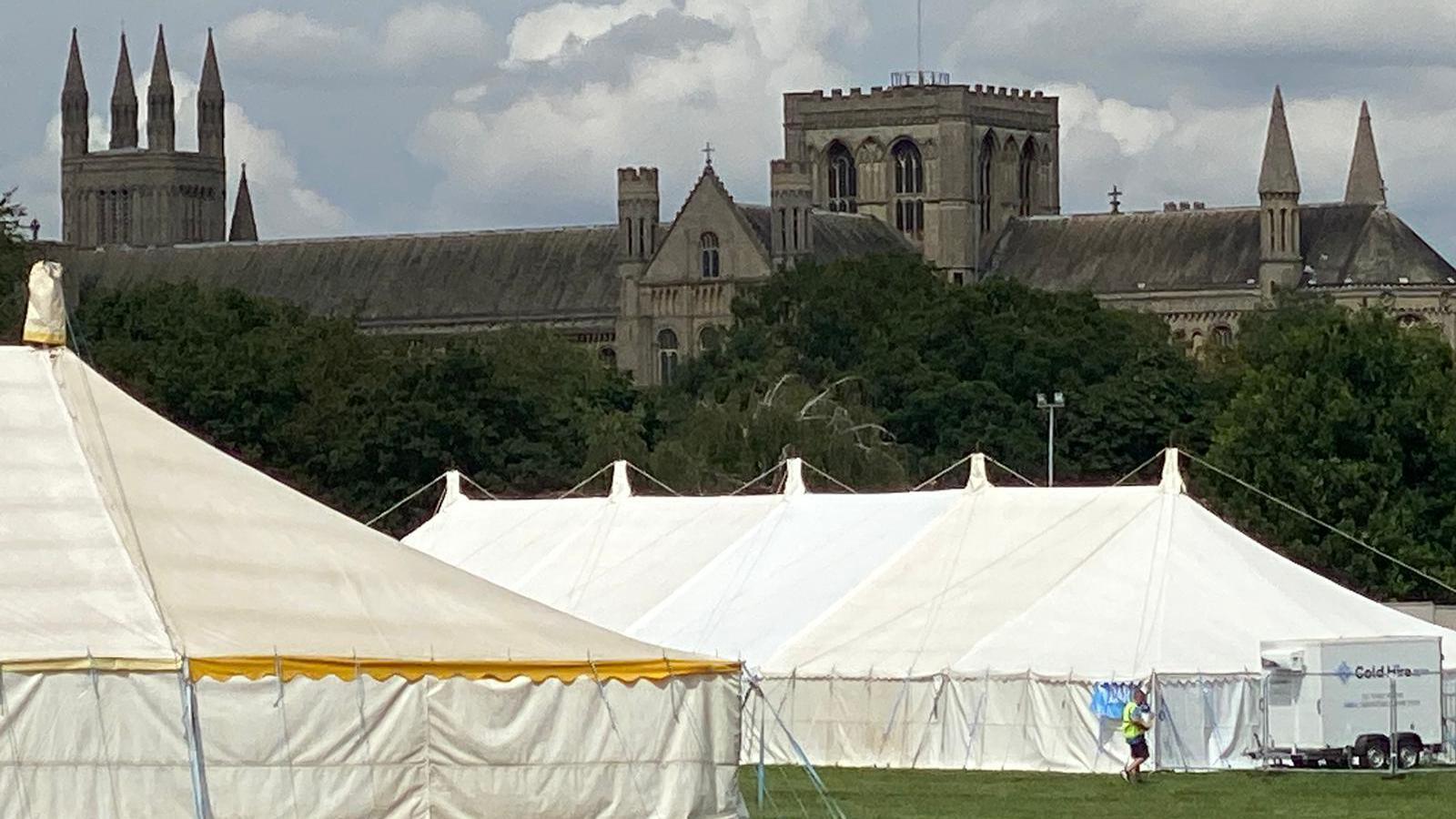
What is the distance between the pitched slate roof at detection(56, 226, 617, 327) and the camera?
16588 cm

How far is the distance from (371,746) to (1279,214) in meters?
130

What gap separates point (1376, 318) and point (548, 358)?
141 feet

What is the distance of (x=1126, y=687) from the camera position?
128 ft

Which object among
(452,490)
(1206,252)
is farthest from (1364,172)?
(452,490)

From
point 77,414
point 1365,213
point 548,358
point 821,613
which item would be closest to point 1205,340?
point 1365,213

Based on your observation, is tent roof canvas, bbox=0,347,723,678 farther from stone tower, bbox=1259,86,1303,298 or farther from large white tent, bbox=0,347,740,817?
stone tower, bbox=1259,86,1303,298

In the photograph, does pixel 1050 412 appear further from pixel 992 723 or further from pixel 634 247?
pixel 634 247

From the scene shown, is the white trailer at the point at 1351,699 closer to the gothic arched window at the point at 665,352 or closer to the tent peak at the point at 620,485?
the tent peak at the point at 620,485

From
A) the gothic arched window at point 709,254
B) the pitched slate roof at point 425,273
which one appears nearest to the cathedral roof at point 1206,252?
the gothic arched window at point 709,254

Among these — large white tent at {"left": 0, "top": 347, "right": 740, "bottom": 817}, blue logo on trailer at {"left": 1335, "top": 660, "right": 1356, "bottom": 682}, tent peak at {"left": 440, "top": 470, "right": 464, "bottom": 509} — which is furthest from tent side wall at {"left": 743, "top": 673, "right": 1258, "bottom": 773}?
large white tent at {"left": 0, "top": 347, "right": 740, "bottom": 817}

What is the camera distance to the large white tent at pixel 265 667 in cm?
2405

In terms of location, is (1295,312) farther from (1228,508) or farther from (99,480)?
(99,480)

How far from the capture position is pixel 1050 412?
9238cm

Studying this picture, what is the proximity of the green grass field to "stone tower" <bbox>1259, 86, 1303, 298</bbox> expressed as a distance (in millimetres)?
113725
